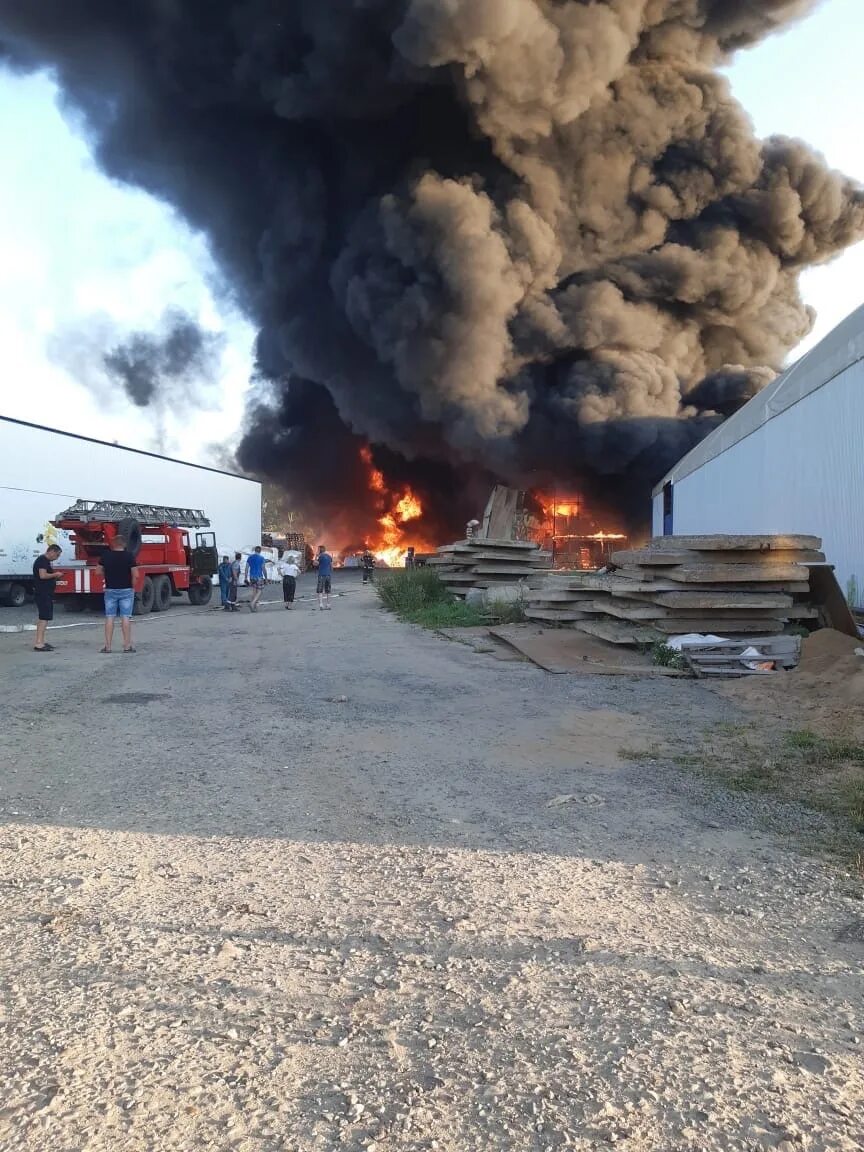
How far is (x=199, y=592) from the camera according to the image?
21516 mm

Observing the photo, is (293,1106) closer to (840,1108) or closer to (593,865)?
(840,1108)

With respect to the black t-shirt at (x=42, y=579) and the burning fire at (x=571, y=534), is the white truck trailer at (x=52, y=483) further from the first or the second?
the burning fire at (x=571, y=534)

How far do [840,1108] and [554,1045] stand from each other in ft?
2.19

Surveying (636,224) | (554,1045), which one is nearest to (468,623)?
(554,1045)

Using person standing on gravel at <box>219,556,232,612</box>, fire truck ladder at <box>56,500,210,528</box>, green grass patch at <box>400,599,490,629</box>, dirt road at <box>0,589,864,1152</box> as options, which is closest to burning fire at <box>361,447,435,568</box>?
fire truck ladder at <box>56,500,210,528</box>

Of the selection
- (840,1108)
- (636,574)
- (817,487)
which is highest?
(817,487)

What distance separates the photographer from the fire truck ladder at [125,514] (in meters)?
18.3

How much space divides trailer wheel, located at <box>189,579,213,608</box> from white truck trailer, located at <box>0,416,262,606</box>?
344 centimetres

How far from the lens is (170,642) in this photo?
39.8 feet

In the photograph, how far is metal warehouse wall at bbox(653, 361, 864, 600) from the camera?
1005 centimetres

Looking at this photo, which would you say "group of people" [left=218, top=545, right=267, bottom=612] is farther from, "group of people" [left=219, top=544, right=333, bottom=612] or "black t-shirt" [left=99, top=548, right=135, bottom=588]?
"black t-shirt" [left=99, top=548, right=135, bottom=588]

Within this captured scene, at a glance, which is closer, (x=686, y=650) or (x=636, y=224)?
(x=686, y=650)

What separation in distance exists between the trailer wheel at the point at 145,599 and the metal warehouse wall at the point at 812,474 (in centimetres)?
1254

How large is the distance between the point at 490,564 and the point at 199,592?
325 inches
